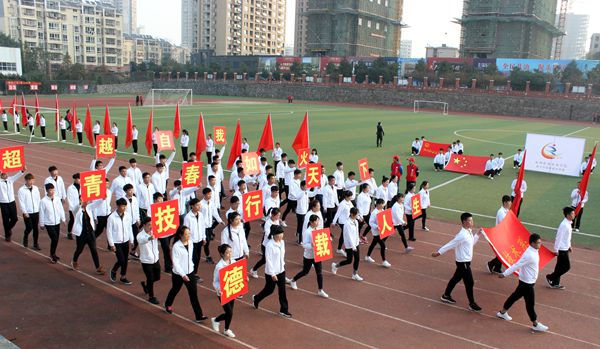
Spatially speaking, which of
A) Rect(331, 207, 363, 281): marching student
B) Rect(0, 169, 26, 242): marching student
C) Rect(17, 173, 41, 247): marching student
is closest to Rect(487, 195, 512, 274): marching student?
Rect(331, 207, 363, 281): marching student

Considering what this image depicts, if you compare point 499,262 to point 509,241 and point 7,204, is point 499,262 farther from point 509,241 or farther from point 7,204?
point 7,204

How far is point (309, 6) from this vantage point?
103 metres

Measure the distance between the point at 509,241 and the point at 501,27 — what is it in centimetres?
8430

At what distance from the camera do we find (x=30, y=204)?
10.2m

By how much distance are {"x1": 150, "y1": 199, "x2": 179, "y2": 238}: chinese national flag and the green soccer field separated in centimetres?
861

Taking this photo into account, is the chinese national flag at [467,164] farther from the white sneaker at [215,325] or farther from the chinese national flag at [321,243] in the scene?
the white sneaker at [215,325]

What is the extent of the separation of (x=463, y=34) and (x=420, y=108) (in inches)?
1325

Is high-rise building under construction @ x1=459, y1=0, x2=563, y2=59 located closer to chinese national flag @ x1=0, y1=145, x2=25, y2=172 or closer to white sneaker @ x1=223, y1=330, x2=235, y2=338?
chinese national flag @ x1=0, y1=145, x2=25, y2=172

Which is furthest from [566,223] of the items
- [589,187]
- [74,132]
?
[74,132]

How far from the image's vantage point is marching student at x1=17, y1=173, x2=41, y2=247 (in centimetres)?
1010

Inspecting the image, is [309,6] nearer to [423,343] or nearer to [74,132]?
[74,132]

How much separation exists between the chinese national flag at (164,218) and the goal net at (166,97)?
47.5 meters

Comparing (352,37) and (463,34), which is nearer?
(463,34)

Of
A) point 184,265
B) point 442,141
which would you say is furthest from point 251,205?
point 442,141
